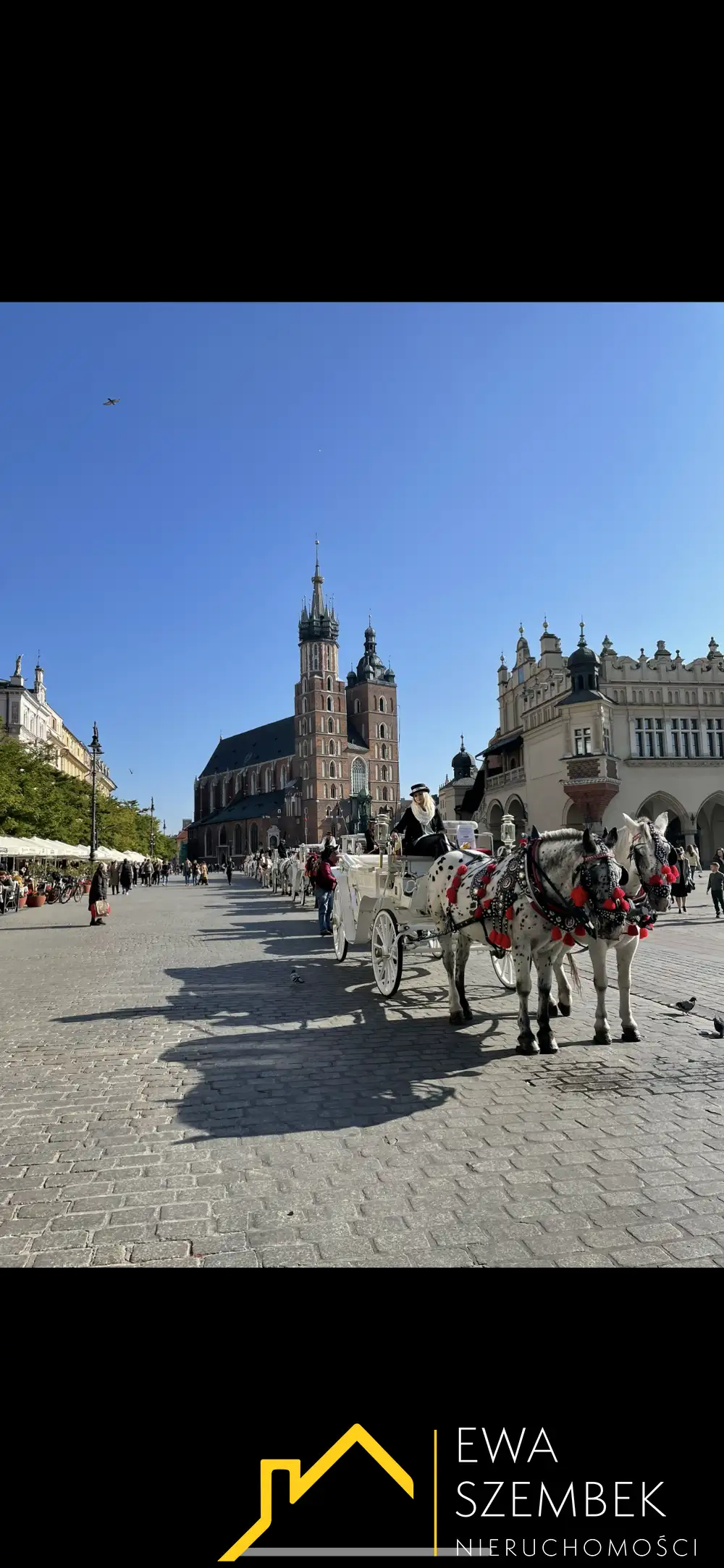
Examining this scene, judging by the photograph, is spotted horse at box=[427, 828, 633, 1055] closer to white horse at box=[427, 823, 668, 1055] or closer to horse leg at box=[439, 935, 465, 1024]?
white horse at box=[427, 823, 668, 1055]

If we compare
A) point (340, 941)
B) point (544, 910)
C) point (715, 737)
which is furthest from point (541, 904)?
point (715, 737)

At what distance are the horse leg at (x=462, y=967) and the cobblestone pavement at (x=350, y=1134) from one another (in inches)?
10.9

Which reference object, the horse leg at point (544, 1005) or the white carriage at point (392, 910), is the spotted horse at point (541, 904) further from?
the white carriage at point (392, 910)

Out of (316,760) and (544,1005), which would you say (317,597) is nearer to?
(316,760)

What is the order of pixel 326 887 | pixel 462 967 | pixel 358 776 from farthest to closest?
pixel 358 776 → pixel 326 887 → pixel 462 967

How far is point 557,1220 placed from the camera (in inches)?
128

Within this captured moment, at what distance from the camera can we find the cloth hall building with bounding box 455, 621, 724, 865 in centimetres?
3991

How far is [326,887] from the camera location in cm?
1557

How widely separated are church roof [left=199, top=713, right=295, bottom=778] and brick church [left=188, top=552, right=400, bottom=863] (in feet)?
0.73

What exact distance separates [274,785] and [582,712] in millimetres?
79068
